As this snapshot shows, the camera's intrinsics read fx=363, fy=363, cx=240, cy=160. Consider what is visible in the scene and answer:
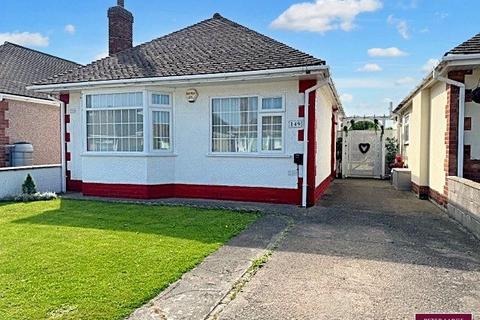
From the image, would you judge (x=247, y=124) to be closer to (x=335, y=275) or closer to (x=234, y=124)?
(x=234, y=124)

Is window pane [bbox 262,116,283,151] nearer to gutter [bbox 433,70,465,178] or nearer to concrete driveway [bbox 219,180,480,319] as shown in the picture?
concrete driveway [bbox 219,180,480,319]

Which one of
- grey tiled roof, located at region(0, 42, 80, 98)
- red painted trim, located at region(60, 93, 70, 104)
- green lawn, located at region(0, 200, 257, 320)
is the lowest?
green lawn, located at region(0, 200, 257, 320)

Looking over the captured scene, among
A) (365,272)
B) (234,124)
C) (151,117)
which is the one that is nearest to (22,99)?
(151,117)

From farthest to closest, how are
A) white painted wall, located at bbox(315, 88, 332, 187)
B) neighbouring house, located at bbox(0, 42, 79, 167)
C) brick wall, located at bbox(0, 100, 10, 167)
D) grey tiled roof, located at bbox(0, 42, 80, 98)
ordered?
grey tiled roof, located at bbox(0, 42, 80, 98) → neighbouring house, located at bbox(0, 42, 79, 167) → brick wall, located at bbox(0, 100, 10, 167) → white painted wall, located at bbox(315, 88, 332, 187)

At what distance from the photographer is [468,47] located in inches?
317

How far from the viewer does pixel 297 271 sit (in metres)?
4.68

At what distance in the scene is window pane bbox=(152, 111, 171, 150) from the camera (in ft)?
34.2

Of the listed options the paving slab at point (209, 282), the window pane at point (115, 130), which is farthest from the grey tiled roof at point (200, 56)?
the paving slab at point (209, 282)

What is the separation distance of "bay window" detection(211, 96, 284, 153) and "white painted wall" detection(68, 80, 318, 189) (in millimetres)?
180

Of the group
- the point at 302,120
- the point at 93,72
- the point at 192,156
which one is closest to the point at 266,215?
the point at 302,120

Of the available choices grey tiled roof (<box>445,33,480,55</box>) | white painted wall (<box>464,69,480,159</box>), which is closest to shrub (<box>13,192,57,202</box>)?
grey tiled roof (<box>445,33,480,55</box>)

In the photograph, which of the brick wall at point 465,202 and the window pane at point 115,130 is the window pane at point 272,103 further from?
Result: the brick wall at point 465,202

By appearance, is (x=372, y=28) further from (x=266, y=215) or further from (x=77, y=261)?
(x=77, y=261)

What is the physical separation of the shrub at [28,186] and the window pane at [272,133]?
700 cm
